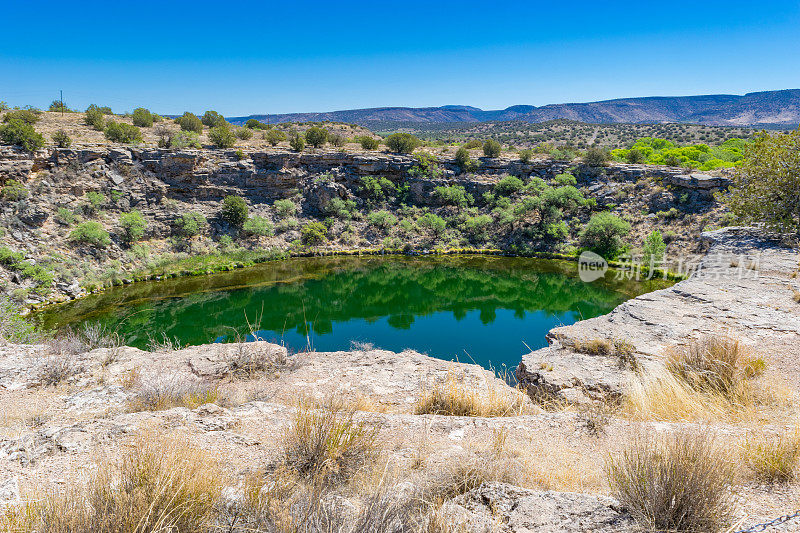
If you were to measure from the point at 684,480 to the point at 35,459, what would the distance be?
4493 mm

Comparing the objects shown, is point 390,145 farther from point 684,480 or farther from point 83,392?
point 684,480

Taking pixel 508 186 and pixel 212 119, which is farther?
pixel 212 119

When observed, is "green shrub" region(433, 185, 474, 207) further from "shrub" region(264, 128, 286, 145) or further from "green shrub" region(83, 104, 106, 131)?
"green shrub" region(83, 104, 106, 131)

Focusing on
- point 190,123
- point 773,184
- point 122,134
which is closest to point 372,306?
point 773,184

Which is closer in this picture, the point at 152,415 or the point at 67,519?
the point at 67,519

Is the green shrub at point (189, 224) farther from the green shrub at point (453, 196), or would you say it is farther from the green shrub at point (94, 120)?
the green shrub at point (453, 196)

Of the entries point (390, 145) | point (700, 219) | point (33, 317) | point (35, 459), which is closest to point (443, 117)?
point (390, 145)

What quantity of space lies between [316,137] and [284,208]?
25.8 ft

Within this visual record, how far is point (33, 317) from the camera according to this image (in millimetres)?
14266

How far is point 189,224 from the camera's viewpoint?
2381 cm

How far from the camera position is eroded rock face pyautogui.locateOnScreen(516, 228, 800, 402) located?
5.86 m

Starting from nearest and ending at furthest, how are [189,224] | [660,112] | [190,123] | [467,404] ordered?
[467,404]
[189,224]
[190,123]
[660,112]

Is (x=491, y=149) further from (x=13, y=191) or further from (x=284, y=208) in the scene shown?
(x=13, y=191)

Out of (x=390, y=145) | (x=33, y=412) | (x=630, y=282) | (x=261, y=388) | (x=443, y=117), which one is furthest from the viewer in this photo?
(x=443, y=117)
